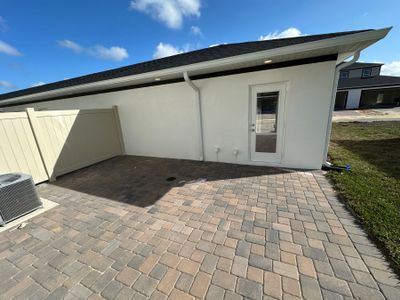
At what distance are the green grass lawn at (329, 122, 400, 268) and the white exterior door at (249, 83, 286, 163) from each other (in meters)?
1.43

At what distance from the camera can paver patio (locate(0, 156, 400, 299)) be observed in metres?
1.55

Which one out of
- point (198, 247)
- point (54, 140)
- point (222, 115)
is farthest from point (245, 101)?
point (54, 140)

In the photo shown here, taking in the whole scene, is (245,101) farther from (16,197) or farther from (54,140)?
(54,140)

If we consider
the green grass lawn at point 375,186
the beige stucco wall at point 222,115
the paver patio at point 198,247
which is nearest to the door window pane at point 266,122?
the beige stucco wall at point 222,115

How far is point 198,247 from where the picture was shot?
2041 mm

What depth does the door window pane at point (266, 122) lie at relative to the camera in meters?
4.26

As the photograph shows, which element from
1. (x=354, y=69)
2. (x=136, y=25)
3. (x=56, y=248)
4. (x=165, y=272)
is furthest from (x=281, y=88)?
(x=354, y=69)

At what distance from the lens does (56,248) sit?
2174mm

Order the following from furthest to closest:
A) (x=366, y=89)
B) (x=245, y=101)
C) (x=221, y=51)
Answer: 1. (x=366, y=89)
2. (x=221, y=51)
3. (x=245, y=101)

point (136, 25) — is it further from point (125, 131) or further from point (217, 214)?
Answer: point (217, 214)

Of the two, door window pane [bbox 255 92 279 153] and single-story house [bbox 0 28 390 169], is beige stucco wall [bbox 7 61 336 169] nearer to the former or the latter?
single-story house [bbox 0 28 390 169]

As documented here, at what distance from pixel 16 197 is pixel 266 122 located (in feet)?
17.7

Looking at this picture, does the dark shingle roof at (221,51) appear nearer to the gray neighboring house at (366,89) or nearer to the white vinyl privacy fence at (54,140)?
the white vinyl privacy fence at (54,140)

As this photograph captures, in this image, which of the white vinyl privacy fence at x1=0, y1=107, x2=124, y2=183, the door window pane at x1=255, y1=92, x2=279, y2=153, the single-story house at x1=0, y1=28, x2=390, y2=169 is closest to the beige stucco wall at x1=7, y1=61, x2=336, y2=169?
the single-story house at x1=0, y1=28, x2=390, y2=169
